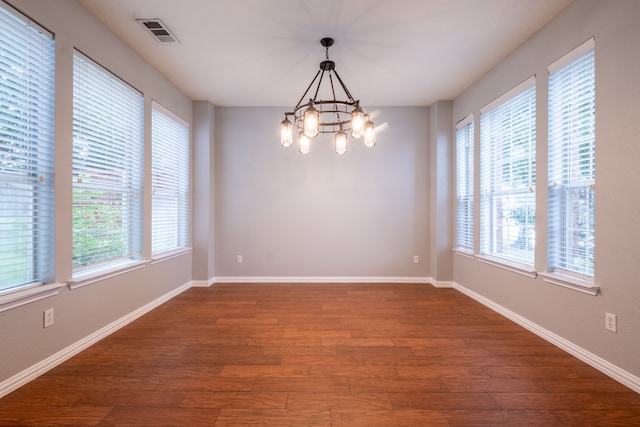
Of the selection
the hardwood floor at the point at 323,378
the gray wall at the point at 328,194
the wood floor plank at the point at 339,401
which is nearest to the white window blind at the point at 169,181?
the gray wall at the point at 328,194

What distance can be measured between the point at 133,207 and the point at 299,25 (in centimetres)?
246

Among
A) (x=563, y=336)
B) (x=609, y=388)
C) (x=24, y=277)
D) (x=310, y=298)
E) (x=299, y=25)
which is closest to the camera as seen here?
(x=609, y=388)

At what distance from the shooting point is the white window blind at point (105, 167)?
8.04 feet

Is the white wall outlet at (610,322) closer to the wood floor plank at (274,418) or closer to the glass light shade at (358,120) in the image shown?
the wood floor plank at (274,418)

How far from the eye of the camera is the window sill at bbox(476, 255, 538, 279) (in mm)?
2809

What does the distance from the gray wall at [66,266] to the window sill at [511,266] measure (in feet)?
12.9

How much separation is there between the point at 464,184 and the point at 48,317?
464cm

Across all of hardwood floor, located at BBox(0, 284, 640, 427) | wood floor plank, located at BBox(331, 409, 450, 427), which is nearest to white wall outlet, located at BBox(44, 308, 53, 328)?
hardwood floor, located at BBox(0, 284, 640, 427)

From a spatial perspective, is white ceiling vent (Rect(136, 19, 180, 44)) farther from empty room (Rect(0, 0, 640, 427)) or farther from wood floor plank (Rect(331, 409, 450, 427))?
wood floor plank (Rect(331, 409, 450, 427))

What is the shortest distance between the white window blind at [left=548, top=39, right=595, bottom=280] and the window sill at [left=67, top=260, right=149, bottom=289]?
3.97m

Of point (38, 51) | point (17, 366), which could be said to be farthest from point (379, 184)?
point (17, 366)

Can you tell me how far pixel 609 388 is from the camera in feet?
6.24

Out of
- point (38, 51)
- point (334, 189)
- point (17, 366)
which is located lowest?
point (17, 366)

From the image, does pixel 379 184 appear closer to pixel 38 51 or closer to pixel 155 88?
pixel 155 88
